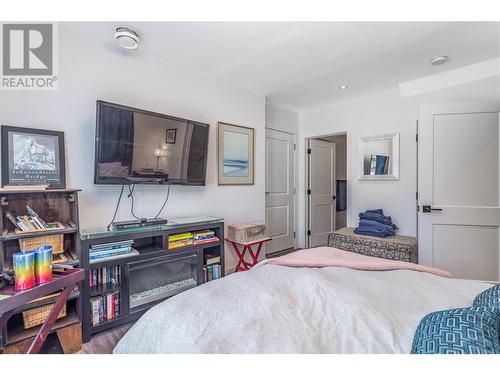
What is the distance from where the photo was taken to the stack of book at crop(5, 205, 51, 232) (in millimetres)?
1533

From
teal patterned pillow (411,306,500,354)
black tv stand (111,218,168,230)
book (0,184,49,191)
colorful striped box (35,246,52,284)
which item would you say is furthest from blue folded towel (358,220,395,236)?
book (0,184,49,191)

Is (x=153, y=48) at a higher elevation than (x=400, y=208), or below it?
higher

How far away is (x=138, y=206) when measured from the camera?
2.31 metres

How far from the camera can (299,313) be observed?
1.04 metres

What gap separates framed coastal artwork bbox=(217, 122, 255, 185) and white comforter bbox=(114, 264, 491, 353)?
5.66 ft

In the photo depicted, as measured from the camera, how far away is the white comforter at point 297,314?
85 centimetres

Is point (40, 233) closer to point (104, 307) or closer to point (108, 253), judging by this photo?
point (108, 253)

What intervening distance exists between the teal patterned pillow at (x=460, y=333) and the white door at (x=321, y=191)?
11.3ft

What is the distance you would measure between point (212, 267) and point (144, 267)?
0.67 m

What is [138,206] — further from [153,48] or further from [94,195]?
[153,48]
